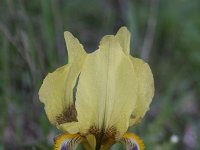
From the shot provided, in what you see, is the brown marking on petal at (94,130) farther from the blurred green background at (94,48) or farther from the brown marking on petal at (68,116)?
the blurred green background at (94,48)

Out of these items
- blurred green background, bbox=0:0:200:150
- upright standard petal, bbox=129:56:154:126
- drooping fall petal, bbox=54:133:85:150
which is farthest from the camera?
blurred green background, bbox=0:0:200:150

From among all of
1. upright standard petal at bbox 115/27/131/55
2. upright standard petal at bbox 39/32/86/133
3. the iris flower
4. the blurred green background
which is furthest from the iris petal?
the blurred green background

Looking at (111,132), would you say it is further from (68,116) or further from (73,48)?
(73,48)

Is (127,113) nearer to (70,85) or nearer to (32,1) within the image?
(70,85)

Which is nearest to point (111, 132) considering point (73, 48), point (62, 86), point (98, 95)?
point (98, 95)

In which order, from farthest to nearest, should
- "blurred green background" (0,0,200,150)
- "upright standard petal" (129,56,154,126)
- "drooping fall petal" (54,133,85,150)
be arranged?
"blurred green background" (0,0,200,150) → "upright standard petal" (129,56,154,126) → "drooping fall petal" (54,133,85,150)

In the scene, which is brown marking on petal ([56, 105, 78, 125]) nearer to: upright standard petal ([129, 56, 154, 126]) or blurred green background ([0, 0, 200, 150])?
upright standard petal ([129, 56, 154, 126])

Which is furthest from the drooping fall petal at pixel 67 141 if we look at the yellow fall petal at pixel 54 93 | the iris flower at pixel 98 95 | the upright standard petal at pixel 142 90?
the upright standard petal at pixel 142 90
